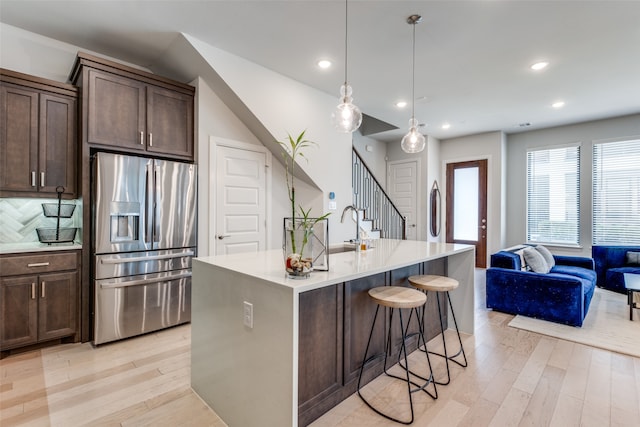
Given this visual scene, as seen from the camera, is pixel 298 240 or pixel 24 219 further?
pixel 24 219

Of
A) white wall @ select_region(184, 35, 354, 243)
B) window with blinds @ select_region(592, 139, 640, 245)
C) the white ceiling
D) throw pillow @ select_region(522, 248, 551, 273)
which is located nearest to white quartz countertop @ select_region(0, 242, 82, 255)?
the white ceiling

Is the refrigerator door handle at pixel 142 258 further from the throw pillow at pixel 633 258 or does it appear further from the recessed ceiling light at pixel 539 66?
the throw pillow at pixel 633 258

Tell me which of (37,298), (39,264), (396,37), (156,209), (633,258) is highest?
(396,37)

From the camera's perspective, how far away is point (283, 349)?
1536 mm

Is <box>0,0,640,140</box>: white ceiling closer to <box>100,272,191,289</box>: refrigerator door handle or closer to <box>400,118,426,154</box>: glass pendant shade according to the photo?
<box>400,118,426,154</box>: glass pendant shade

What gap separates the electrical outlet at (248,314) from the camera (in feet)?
5.62

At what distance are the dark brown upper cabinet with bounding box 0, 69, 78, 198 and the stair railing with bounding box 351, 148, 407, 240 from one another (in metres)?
3.65

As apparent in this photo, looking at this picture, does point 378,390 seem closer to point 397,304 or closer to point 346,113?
point 397,304

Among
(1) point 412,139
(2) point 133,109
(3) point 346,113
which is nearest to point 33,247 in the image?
(2) point 133,109

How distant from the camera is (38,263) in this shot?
272 centimetres

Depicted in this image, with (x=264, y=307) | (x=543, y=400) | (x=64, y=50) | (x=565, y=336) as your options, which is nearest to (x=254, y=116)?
(x=64, y=50)

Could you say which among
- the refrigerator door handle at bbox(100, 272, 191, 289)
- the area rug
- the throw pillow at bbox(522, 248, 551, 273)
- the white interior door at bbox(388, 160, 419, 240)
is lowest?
the area rug

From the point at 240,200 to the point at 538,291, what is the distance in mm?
3637

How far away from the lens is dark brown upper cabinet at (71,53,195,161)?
2.92 m
